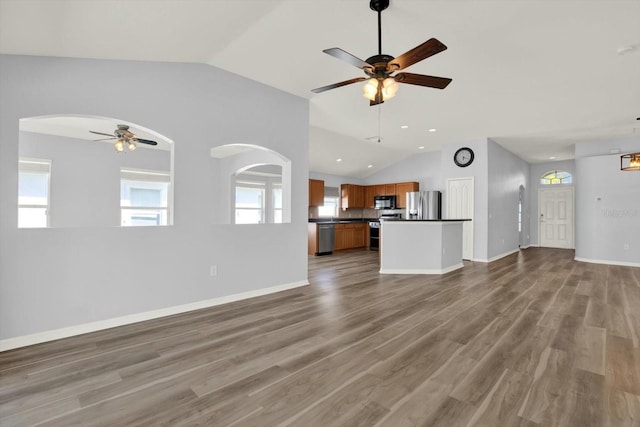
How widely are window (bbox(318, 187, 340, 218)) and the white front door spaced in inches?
269

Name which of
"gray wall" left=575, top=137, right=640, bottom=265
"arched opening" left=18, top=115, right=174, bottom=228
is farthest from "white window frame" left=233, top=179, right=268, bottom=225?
"gray wall" left=575, top=137, right=640, bottom=265

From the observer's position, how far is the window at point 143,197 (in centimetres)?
660

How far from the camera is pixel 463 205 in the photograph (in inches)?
287

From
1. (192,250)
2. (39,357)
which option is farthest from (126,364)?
(192,250)

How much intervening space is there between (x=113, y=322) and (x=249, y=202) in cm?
590

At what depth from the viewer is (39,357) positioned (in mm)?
2367

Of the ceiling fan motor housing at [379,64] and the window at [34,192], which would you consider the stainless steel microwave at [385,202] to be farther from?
the window at [34,192]

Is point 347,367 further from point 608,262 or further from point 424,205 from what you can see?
point 608,262

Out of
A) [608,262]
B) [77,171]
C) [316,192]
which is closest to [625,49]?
[608,262]

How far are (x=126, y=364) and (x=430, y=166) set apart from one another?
8.61 m

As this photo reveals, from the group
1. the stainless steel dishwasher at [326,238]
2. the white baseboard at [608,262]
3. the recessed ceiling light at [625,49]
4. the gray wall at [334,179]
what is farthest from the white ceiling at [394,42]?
the gray wall at [334,179]

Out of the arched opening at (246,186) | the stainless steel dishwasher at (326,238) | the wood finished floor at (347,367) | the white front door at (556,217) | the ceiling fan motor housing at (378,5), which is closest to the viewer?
the wood finished floor at (347,367)

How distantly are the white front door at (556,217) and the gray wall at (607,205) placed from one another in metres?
2.73

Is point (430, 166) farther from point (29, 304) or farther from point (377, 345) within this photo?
point (29, 304)
